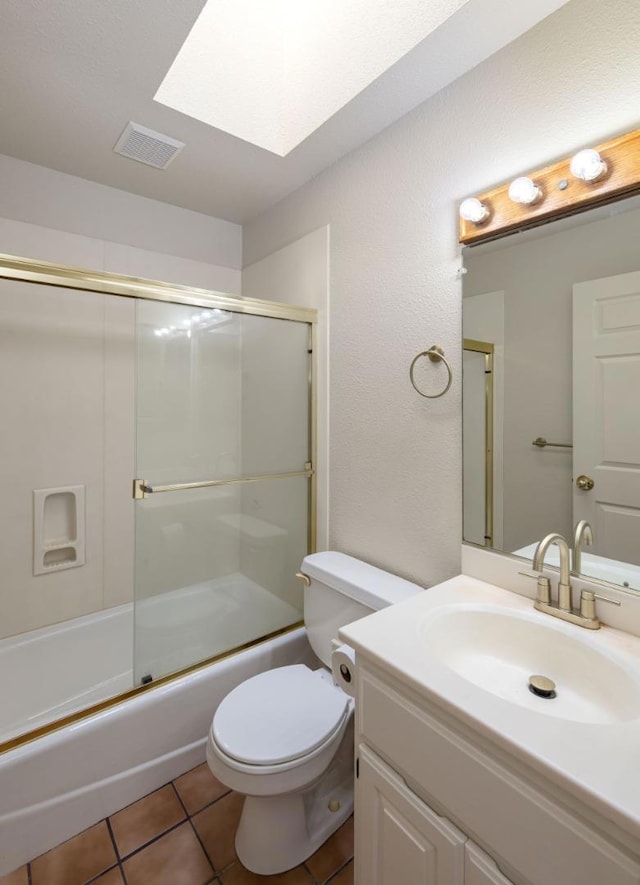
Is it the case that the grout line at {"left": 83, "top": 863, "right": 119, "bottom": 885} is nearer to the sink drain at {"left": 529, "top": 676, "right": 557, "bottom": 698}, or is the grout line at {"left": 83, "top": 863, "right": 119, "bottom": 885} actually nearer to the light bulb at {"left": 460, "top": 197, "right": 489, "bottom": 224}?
the sink drain at {"left": 529, "top": 676, "right": 557, "bottom": 698}

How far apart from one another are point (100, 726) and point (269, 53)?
2.61 m

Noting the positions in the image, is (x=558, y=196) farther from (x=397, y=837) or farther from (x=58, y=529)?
(x=58, y=529)

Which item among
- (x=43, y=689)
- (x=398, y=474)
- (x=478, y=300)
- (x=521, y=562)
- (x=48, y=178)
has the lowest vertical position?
(x=43, y=689)

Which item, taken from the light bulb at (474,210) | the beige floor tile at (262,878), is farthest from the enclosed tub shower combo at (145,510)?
the light bulb at (474,210)

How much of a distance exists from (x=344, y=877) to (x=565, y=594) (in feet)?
3.57

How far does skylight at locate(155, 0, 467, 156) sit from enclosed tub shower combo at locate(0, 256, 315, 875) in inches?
27.3

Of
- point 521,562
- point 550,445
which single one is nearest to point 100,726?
point 521,562

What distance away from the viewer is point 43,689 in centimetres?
183

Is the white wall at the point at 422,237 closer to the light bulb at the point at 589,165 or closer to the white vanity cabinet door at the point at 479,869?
the light bulb at the point at 589,165

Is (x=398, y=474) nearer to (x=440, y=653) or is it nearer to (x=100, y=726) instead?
(x=440, y=653)

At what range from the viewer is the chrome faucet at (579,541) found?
1.12 meters

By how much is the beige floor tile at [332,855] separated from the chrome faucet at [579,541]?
1.15 m

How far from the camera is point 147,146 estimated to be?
1.77 metres

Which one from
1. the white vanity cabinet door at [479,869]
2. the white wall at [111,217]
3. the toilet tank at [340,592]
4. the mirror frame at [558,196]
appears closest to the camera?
the white vanity cabinet door at [479,869]
